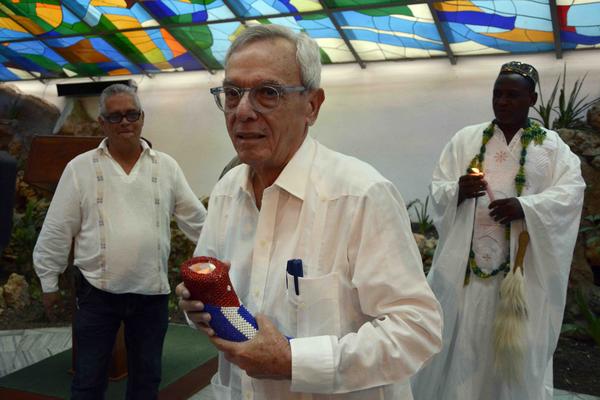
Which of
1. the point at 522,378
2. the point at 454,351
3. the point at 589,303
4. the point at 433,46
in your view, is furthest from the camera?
the point at 433,46

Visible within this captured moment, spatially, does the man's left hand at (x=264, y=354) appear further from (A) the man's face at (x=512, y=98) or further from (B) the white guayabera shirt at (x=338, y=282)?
(A) the man's face at (x=512, y=98)

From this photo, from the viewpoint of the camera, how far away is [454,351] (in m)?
3.01

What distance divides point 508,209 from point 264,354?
2022mm

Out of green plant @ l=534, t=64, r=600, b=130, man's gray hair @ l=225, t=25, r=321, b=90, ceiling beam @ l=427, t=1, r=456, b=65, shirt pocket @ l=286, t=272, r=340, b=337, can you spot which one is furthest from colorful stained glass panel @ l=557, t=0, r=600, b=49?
shirt pocket @ l=286, t=272, r=340, b=337

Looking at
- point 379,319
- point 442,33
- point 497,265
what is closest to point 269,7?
point 442,33

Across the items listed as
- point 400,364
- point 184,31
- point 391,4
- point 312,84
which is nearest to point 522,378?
point 400,364

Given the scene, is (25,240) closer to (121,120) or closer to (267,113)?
(121,120)

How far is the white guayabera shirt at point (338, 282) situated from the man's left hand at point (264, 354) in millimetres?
24

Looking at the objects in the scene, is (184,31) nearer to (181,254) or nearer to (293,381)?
(181,254)

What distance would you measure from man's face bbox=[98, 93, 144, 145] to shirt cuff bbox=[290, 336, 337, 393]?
2.06 m

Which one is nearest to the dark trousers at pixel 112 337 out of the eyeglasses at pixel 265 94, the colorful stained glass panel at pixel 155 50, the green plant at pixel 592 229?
the eyeglasses at pixel 265 94

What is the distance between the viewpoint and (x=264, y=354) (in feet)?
3.91

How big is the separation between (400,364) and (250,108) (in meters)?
0.72

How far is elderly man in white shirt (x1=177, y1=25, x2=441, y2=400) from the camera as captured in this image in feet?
3.98
